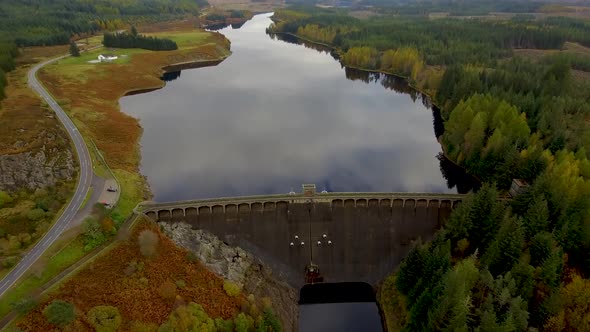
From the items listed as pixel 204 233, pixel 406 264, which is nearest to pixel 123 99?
pixel 204 233

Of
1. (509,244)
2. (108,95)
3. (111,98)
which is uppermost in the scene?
(108,95)

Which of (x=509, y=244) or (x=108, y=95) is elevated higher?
(x=108, y=95)

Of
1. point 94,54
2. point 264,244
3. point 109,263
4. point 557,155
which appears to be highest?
point 94,54

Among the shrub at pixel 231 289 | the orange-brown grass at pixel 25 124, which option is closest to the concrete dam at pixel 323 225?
the shrub at pixel 231 289

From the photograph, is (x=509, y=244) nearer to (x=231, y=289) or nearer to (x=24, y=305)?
(x=231, y=289)

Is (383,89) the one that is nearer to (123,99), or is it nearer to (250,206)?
(123,99)

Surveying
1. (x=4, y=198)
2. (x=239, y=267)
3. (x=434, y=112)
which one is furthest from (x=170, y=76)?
(x=239, y=267)
